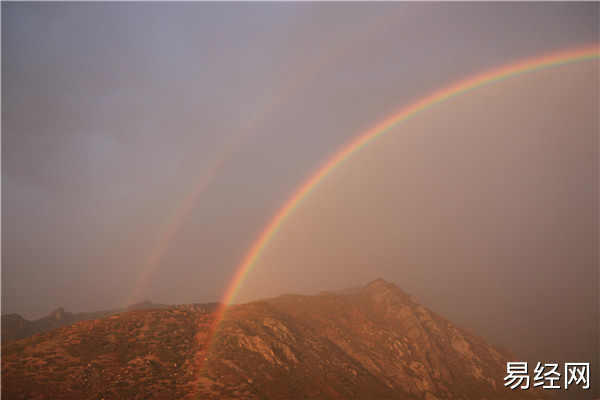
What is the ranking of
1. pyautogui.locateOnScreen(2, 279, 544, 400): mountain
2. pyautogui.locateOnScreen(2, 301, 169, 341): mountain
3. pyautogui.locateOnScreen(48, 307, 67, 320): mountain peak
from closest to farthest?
→ pyautogui.locateOnScreen(2, 279, 544, 400): mountain
pyautogui.locateOnScreen(2, 301, 169, 341): mountain
pyautogui.locateOnScreen(48, 307, 67, 320): mountain peak

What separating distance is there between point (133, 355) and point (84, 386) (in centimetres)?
959

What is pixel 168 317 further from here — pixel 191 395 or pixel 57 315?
pixel 57 315

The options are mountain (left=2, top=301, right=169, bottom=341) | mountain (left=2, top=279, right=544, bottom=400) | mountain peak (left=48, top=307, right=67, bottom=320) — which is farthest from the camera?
mountain peak (left=48, top=307, right=67, bottom=320)

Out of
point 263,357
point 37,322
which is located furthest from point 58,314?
point 263,357

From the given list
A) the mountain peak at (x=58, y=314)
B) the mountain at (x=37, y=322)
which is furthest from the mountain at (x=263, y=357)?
the mountain peak at (x=58, y=314)

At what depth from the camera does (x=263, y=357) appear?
64.0 m

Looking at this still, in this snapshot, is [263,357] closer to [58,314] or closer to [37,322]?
[37,322]

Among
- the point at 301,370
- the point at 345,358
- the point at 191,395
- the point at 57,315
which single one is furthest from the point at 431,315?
the point at 57,315

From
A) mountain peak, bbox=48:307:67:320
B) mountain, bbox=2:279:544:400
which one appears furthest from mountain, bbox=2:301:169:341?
mountain, bbox=2:279:544:400

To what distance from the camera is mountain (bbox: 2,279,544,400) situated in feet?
160

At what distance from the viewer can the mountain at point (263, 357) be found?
4881 cm

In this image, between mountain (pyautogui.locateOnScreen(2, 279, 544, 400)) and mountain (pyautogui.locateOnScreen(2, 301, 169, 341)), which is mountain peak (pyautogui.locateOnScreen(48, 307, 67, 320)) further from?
mountain (pyautogui.locateOnScreen(2, 279, 544, 400))

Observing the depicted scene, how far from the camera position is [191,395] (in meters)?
47.8

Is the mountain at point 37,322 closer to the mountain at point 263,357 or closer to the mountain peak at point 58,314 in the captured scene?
the mountain peak at point 58,314
